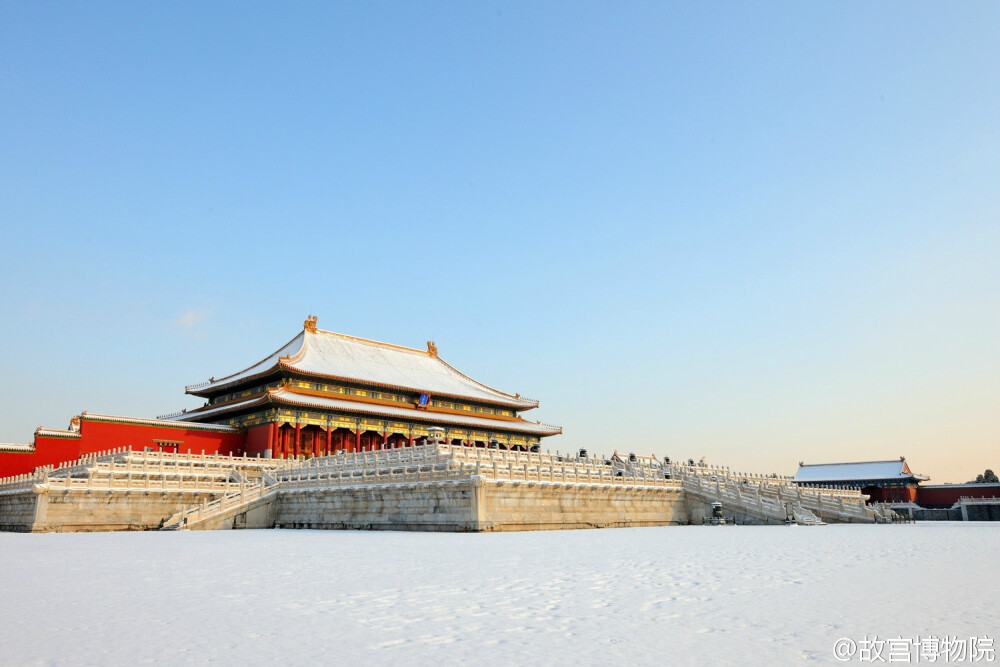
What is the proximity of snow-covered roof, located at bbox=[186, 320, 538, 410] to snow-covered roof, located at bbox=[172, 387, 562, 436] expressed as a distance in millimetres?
1438

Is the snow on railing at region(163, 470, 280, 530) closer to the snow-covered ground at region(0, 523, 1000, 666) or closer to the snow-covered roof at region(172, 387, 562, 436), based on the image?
the snow-covered ground at region(0, 523, 1000, 666)

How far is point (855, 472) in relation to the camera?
61344 mm

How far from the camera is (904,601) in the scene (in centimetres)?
870

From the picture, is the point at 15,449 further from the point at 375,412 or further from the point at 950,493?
the point at 950,493

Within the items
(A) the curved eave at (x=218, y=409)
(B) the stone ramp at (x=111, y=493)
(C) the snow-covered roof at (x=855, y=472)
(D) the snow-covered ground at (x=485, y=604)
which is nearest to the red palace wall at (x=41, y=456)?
(A) the curved eave at (x=218, y=409)

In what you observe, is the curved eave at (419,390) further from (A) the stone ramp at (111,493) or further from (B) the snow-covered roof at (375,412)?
(A) the stone ramp at (111,493)

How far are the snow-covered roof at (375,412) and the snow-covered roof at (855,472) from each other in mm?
22345

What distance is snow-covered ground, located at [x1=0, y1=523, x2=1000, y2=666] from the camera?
6.41 m

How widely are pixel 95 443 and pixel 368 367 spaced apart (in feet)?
64.0

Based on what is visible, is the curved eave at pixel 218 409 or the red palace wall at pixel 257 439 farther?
the curved eave at pixel 218 409

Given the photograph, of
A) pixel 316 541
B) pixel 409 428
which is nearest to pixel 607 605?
pixel 316 541

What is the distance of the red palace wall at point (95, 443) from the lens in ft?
124

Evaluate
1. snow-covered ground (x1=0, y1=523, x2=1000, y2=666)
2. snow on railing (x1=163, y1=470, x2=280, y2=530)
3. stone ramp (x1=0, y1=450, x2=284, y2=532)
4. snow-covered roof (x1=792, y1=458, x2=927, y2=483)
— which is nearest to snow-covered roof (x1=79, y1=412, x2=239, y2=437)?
stone ramp (x1=0, y1=450, x2=284, y2=532)

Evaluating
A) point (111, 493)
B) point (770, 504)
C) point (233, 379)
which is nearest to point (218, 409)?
point (233, 379)
